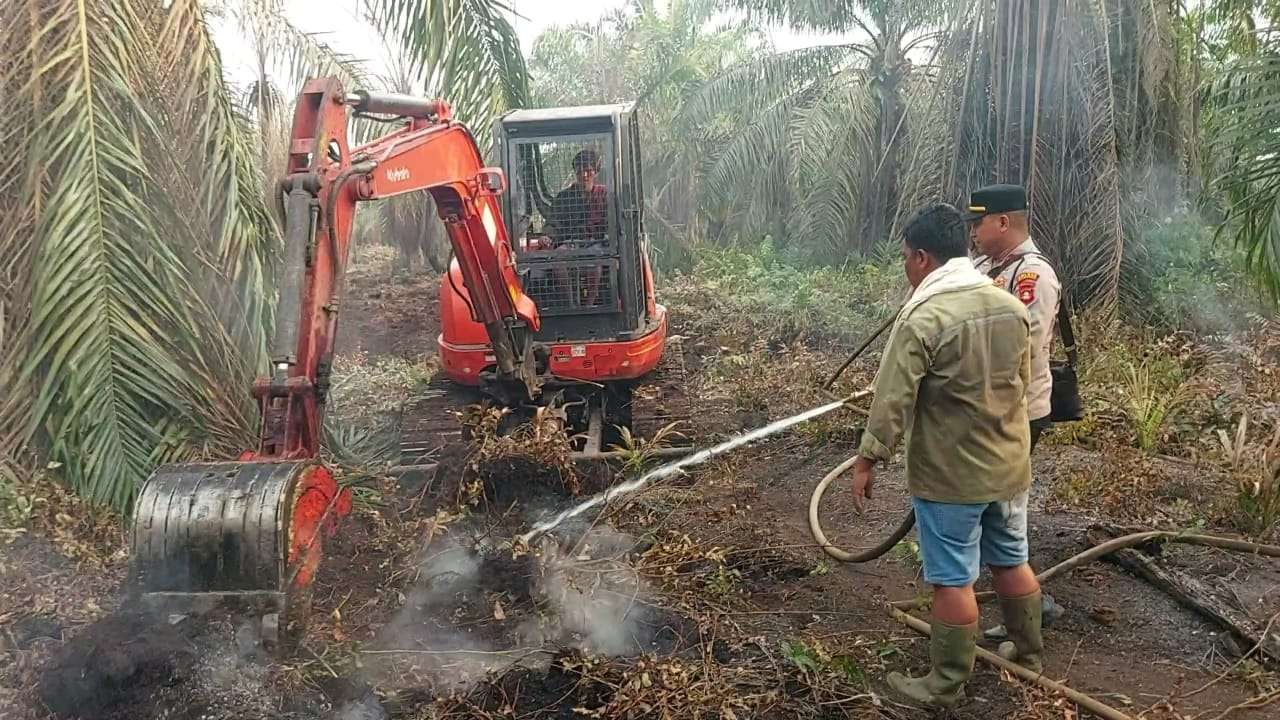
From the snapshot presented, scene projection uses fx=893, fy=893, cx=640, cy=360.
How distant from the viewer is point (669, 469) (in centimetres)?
587

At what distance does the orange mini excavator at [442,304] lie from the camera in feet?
9.93

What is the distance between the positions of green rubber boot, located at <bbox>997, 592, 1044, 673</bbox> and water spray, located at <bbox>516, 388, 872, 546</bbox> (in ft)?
7.04

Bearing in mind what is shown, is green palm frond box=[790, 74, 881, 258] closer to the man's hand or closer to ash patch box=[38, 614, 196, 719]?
the man's hand

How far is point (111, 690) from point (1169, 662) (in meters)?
3.98

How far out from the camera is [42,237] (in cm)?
483

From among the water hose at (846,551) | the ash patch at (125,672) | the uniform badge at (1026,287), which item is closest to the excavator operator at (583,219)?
the water hose at (846,551)

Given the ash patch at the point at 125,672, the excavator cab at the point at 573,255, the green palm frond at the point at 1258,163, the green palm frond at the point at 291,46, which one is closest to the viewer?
the ash patch at the point at 125,672

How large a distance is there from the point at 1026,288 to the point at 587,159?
4.11 metres

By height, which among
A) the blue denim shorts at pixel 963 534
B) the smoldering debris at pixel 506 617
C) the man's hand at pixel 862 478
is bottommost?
the smoldering debris at pixel 506 617

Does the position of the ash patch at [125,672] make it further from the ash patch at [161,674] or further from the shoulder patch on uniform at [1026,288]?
the shoulder patch on uniform at [1026,288]

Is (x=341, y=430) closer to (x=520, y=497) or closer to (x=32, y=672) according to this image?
(x=520, y=497)

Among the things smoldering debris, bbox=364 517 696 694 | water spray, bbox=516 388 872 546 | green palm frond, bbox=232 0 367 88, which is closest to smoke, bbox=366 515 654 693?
smoldering debris, bbox=364 517 696 694

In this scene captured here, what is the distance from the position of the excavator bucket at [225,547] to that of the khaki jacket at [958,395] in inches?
80.5

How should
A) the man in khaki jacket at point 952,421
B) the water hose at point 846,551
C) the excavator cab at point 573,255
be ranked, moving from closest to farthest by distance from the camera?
1. the man in khaki jacket at point 952,421
2. the water hose at point 846,551
3. the excavator cab at point 573,255
